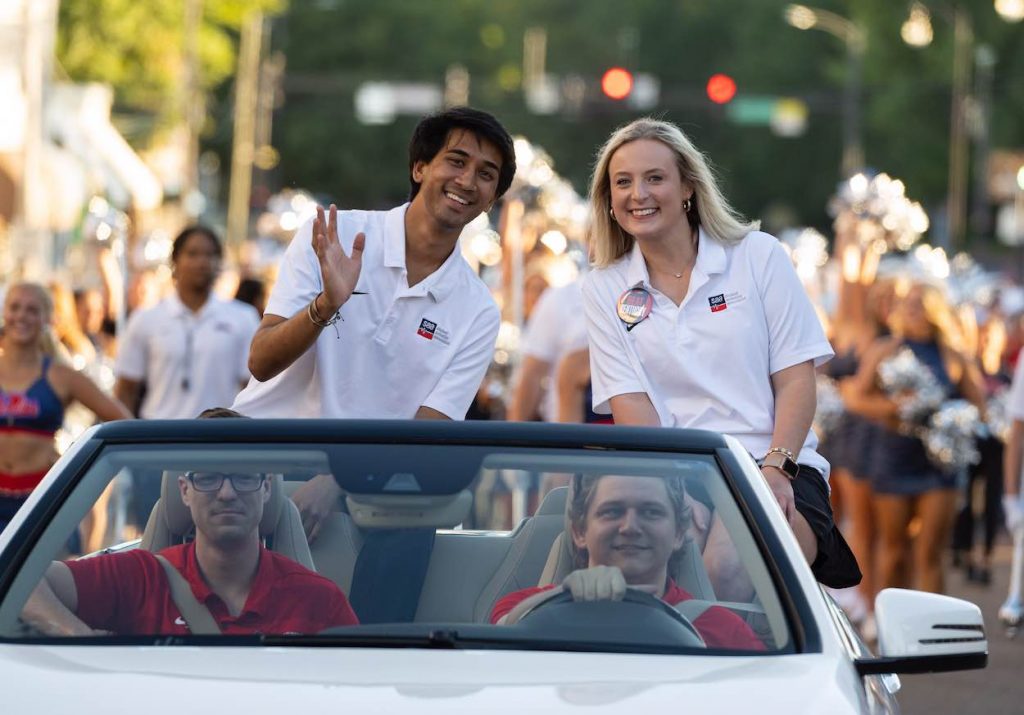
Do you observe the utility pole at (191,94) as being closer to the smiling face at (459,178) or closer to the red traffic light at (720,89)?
the red traffic light at (720,89)

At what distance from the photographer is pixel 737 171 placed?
87.9 meters

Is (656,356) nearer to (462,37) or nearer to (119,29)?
(119,29)

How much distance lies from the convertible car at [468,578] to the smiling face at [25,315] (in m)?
5.86

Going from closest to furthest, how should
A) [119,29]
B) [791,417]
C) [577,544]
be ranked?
1. [577,544]
2. [791,417]
3. [119,29]

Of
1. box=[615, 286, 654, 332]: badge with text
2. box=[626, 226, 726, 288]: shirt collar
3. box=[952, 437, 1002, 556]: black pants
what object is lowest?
box=[952, 437, 1002, 556]: black pants

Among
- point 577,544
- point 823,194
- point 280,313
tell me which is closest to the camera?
point 577,544

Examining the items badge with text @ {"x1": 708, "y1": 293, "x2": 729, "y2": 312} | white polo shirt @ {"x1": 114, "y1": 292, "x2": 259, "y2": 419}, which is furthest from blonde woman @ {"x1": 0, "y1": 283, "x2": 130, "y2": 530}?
badge with text @ {"x1": 708, "y1": 293, "x2": 729, "y2": 312}

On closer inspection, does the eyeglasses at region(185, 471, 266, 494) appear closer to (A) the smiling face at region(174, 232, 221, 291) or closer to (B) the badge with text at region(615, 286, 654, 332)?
(B) the badge with text at region(615, 286, 654, 332)

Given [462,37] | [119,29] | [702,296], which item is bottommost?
[702,296]

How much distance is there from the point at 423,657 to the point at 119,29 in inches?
1627

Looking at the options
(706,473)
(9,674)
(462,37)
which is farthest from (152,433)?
(462,37)

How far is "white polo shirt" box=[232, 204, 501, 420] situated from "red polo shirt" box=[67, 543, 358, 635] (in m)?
1.86

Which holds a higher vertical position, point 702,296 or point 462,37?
point 462,37

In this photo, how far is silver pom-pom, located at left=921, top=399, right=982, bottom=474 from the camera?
1257 cm
